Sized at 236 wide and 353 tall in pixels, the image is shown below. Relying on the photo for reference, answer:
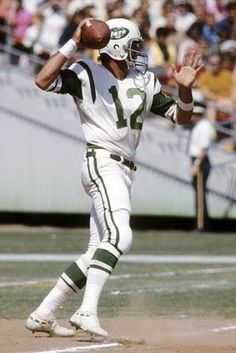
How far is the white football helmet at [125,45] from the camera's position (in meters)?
8.29

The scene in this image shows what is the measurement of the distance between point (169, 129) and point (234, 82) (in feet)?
4.62

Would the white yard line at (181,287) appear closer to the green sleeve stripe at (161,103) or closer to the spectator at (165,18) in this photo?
the green sleeve stripe at (161,103)

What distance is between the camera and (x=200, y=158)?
1888cm

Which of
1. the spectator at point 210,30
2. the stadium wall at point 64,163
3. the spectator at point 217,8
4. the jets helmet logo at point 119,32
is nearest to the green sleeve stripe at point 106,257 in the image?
the jets helmet logo at point 119,32

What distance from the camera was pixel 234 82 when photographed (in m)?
19.2

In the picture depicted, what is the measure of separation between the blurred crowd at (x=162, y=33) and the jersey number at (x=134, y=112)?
10.5 meters

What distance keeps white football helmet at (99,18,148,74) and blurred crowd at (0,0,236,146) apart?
33.9 ft

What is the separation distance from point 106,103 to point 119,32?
547 millimetres

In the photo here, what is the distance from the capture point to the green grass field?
1016 cm

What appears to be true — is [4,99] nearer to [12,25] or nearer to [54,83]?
[12,25]

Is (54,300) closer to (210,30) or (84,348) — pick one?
(84,348)

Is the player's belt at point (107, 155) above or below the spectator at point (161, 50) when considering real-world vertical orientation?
above

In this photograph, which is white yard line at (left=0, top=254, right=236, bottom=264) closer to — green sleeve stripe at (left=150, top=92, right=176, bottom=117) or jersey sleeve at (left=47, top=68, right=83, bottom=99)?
green sleeve stripe at (left=150, top=92, right=176, bottom=117)

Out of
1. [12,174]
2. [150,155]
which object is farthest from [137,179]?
[12,174]
